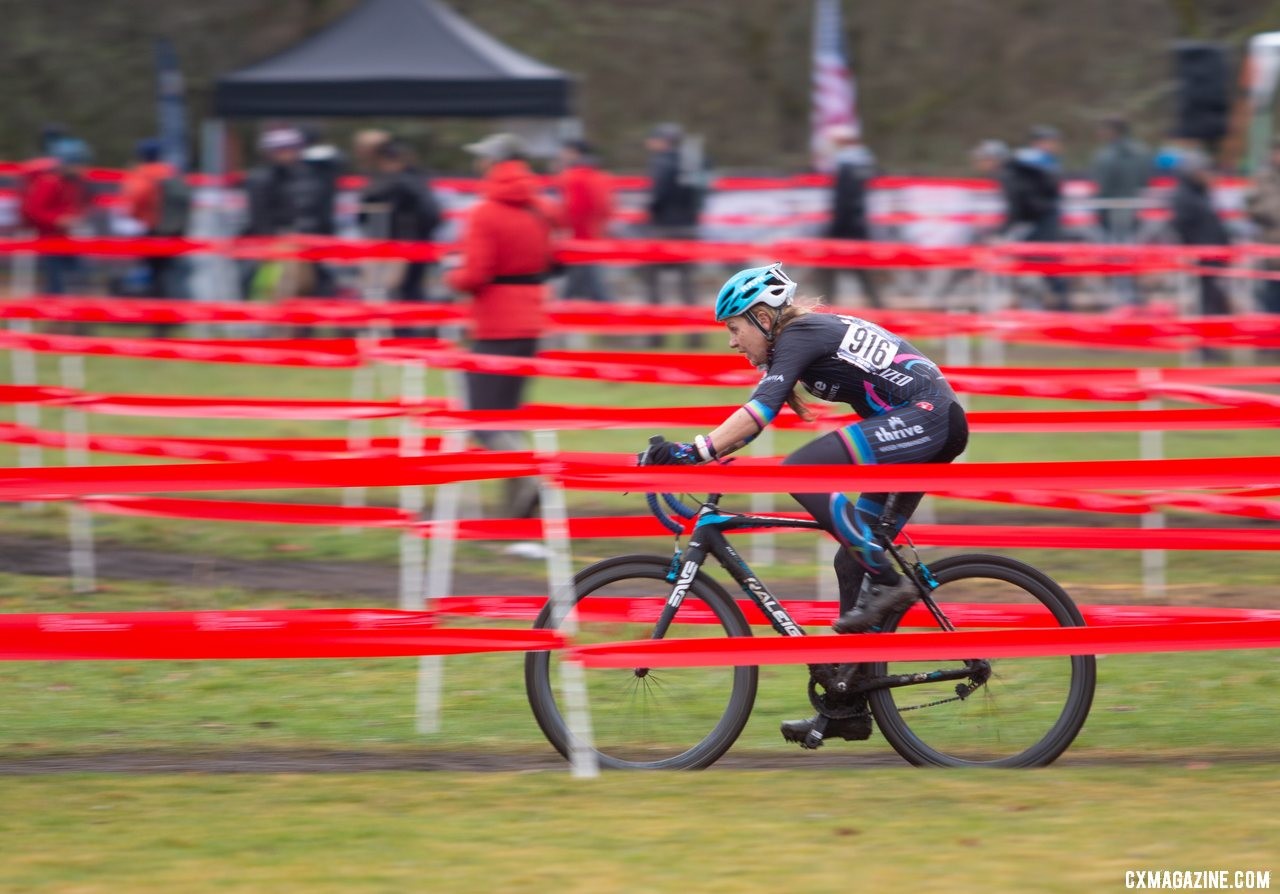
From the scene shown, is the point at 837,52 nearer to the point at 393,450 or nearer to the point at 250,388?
the point at 250,388

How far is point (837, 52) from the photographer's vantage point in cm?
2388

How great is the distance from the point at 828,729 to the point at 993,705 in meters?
0.60

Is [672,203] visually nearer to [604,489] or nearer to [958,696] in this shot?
[958,696]

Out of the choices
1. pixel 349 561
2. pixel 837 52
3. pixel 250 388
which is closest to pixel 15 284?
pixel 250 388

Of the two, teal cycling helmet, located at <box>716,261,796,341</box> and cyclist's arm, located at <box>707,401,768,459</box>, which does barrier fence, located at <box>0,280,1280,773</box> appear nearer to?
cyclist's arm, located at <box>707,401,768,459</box>

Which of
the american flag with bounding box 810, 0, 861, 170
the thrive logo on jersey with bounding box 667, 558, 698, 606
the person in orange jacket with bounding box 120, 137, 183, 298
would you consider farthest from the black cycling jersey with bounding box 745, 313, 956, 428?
the american flag with bounding box 810, 0, 861, 170

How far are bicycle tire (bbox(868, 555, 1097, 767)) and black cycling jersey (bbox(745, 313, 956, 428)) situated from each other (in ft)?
2.00

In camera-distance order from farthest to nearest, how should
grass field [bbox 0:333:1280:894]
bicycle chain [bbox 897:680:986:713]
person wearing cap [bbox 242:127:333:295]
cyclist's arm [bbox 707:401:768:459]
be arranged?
1. person wearing cap [bbox 242:127:333:295]
2. bicycle chain [bbox 897:680:986:713]
3. cyclist's arm [bbox 707:401:768:459]
4. grass field [bbox 0:333:1280:894]

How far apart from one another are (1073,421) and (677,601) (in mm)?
1983

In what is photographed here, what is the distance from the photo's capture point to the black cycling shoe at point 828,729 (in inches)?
252

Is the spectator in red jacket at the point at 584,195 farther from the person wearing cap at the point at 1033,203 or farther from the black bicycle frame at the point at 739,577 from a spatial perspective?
the black bicycle frame at the point at 739,577

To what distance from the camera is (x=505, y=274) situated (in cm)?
1080

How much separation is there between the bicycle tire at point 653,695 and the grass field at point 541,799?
0.58 ft

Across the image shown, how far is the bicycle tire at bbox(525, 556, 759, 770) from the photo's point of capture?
6355 millimetres
